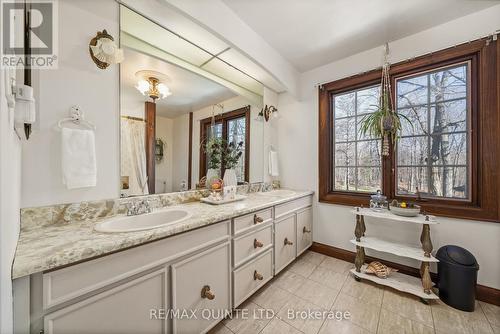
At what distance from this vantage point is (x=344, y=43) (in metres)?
2.03

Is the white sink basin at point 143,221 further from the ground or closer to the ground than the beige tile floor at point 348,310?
further from the ground

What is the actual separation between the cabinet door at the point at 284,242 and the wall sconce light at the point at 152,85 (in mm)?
1574

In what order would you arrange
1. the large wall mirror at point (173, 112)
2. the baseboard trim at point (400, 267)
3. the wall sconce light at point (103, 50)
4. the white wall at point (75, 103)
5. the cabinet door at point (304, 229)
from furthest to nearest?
the cabinet door at point (304, 229)
the baseboard trim at point (400, 267)
the large wall mirror at point (173, 112)
the wall sconce light at point (103, 50)
the white wall at point (75, 103)

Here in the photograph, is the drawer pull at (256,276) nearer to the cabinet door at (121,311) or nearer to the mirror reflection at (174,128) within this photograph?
the cabinet door at (121,311)

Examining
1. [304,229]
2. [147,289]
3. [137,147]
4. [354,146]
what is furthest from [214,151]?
[354,146]

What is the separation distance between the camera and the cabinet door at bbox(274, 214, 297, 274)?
1858 millimetres

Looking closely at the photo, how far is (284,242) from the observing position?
6.43 feet

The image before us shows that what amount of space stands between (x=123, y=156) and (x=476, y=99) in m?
2.96

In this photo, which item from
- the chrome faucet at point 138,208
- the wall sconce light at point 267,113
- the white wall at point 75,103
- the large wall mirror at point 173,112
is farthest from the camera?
the wall sconce light at point 267,113

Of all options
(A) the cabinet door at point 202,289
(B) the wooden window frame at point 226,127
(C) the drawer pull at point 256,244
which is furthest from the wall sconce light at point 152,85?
(C) the drawer pull at point 256,244

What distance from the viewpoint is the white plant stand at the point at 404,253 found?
1.55m

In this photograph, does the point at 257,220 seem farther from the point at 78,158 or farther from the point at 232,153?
the point at 78,158

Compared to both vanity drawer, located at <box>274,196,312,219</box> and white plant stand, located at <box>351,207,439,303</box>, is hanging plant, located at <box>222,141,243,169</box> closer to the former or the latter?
vanity drawer, located at <box>274,196,312,219</box>

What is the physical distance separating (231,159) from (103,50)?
1.42 metres
